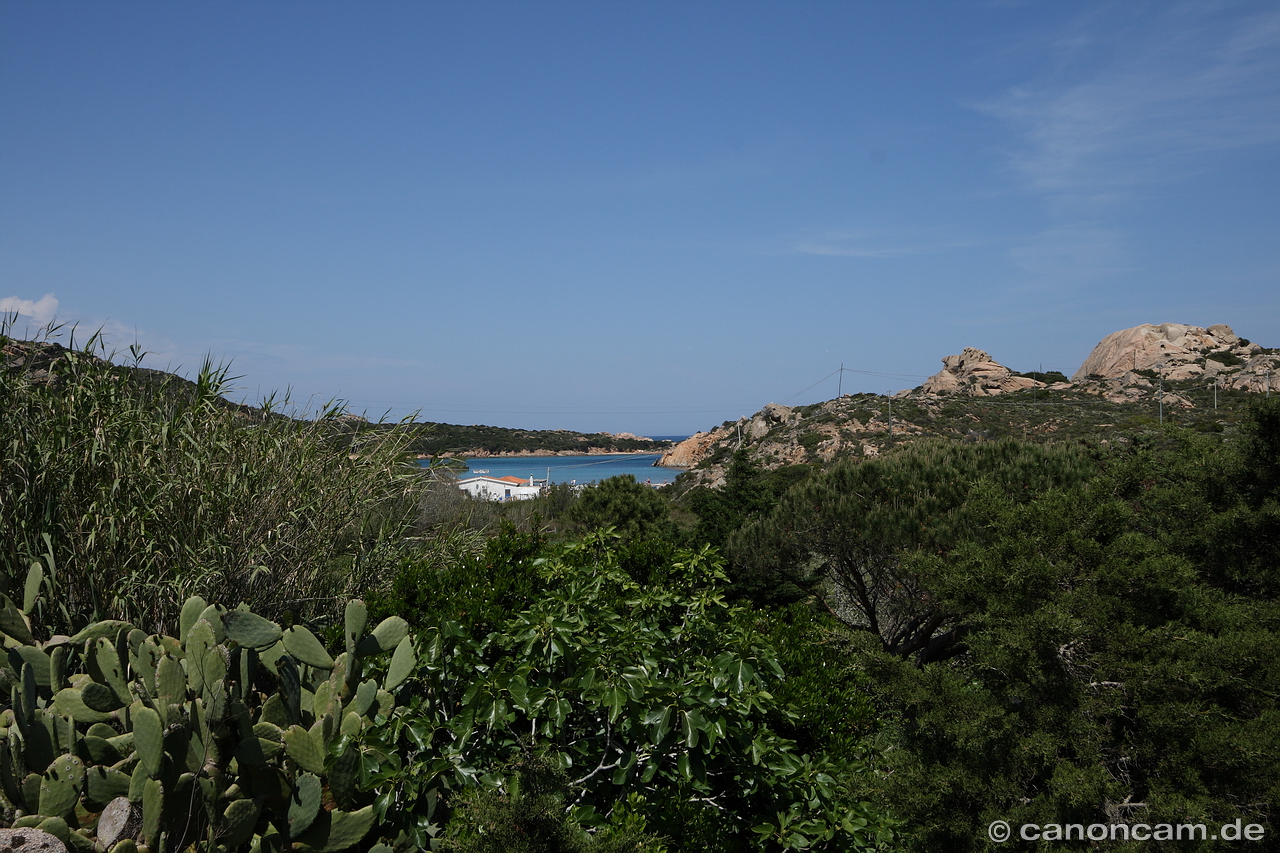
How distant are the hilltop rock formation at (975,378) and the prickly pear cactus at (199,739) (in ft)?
165

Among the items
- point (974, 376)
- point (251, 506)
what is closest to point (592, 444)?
point (974, 376)

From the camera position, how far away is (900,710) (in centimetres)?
376

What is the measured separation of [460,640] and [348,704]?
0.56 meters

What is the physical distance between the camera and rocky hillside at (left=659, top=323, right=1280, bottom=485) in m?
34.0

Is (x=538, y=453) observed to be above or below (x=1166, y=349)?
below

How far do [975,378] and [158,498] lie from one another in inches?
2186

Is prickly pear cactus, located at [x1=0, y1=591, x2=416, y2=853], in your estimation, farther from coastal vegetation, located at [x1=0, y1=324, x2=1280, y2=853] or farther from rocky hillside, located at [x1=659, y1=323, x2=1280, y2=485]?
rocky hillside, located at [x1=659, y1=323, x2=1280, y2=485]

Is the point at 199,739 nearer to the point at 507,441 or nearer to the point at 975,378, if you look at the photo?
the point at 975,378

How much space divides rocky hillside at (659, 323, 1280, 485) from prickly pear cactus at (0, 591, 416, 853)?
75.8 ft

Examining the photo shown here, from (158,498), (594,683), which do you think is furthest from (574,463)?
(594,683)

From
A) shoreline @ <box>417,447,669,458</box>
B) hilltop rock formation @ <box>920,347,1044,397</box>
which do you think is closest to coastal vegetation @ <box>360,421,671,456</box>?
shoreline @ <box>417,447,669,458</box>

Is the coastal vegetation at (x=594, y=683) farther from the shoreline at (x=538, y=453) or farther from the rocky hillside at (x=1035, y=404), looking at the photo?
the shoreline at (x=538, y=453)

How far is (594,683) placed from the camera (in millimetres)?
2729

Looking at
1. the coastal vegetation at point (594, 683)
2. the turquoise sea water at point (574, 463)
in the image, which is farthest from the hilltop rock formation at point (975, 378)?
the coastal vegetation at point (594, 683)
